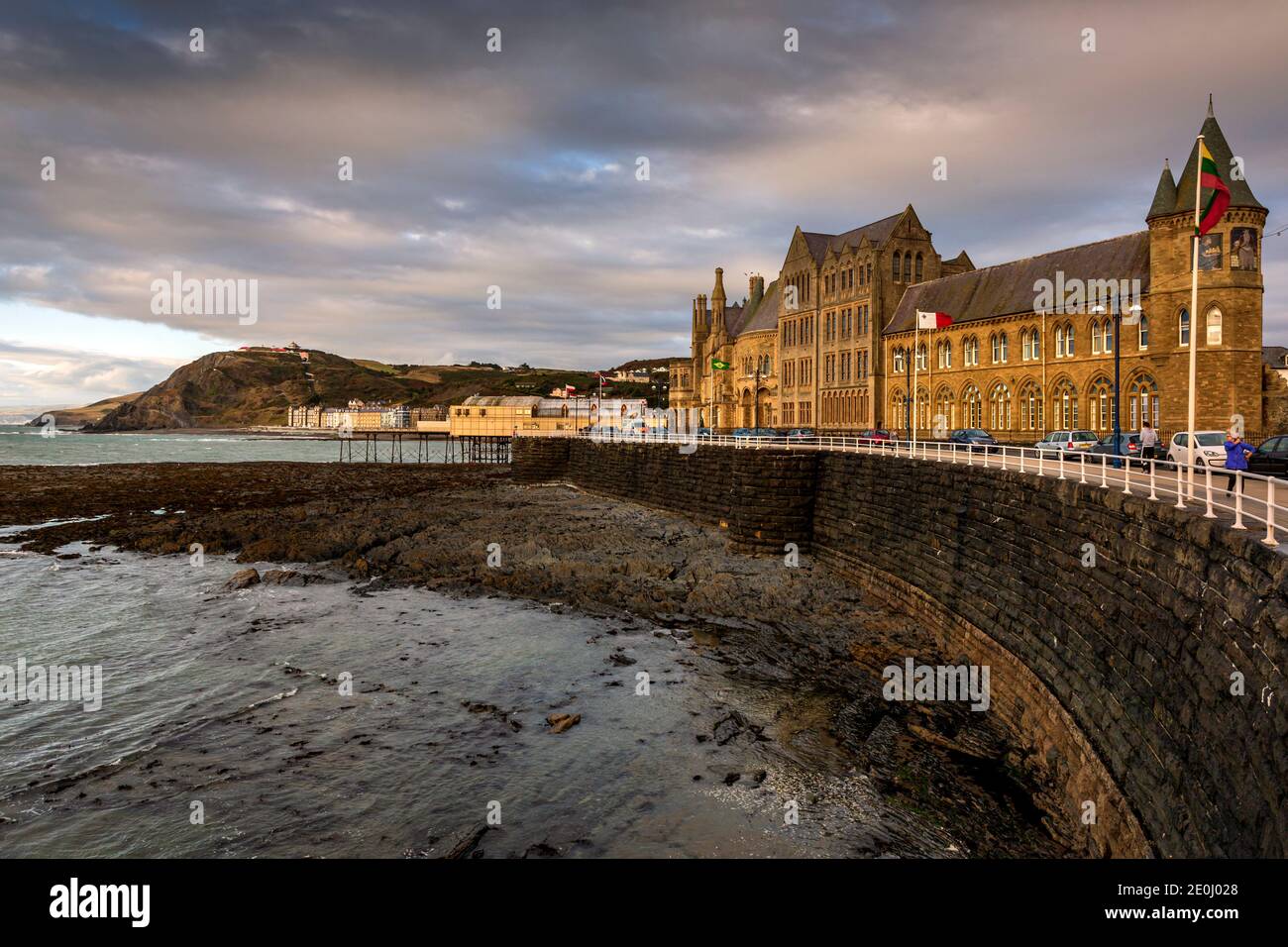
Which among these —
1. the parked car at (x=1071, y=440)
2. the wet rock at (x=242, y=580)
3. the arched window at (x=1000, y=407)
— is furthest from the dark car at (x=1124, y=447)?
the wet rock at (x=242, y=580)

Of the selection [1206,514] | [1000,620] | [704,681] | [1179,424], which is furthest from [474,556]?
[1179,424]

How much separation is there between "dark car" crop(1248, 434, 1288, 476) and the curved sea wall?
399 inches

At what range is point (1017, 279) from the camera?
5528cm

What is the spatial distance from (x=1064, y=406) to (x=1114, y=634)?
4477cm

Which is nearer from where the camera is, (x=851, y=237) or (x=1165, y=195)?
(x=1165, y=195)

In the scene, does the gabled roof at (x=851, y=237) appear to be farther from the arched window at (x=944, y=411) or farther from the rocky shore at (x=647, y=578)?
the rocky shore at (x=647, y=578)

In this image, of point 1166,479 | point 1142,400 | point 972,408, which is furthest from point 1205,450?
point 972,408

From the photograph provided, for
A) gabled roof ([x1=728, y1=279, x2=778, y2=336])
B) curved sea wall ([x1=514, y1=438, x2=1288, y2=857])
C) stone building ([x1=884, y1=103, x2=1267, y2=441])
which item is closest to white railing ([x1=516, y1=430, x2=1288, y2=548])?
curved sea wall ([x1=514, y1=438, x2=1288, y2=857])

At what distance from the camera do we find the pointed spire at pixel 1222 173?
4059cm

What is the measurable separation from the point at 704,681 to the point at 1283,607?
1175cm

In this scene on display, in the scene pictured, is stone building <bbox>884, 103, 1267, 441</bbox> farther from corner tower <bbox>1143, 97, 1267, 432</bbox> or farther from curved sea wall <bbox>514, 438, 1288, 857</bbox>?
curved sea wall <bbox>514, 438, 1288, 857</bbox>

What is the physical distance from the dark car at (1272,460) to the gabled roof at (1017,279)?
84.2 ft

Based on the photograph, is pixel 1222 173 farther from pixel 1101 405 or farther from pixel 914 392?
pixel 914 392

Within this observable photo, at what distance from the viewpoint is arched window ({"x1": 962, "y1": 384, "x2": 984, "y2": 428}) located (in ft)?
186
